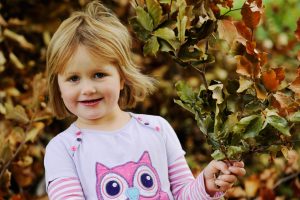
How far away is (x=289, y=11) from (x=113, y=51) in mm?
2903

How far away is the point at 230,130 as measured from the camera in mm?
1699

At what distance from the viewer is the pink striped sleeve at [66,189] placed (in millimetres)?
1916

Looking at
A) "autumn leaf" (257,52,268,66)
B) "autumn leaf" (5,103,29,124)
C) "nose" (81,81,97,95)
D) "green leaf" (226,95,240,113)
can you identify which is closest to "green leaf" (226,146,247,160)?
"green leaf" (226,95,240,113)

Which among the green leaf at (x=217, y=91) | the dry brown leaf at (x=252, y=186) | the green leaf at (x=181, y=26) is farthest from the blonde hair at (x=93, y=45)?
the dry brown leaf at (x=252, y=186)

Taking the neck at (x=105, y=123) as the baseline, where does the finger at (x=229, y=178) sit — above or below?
below

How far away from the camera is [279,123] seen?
1671mm

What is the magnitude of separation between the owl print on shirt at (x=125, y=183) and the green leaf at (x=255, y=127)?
384 millimetres

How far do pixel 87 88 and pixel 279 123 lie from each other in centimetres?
54

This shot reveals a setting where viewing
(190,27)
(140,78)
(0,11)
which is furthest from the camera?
(0,11)

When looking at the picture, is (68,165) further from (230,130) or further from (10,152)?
(10,152)

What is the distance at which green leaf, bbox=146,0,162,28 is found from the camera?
181 cm

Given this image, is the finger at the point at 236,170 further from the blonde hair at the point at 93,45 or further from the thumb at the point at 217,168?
the blonde hair at the point at 93,45

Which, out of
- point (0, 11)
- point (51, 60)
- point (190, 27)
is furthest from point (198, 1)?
point (0, 11)

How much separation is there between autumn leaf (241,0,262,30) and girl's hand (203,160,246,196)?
358 millimetres
